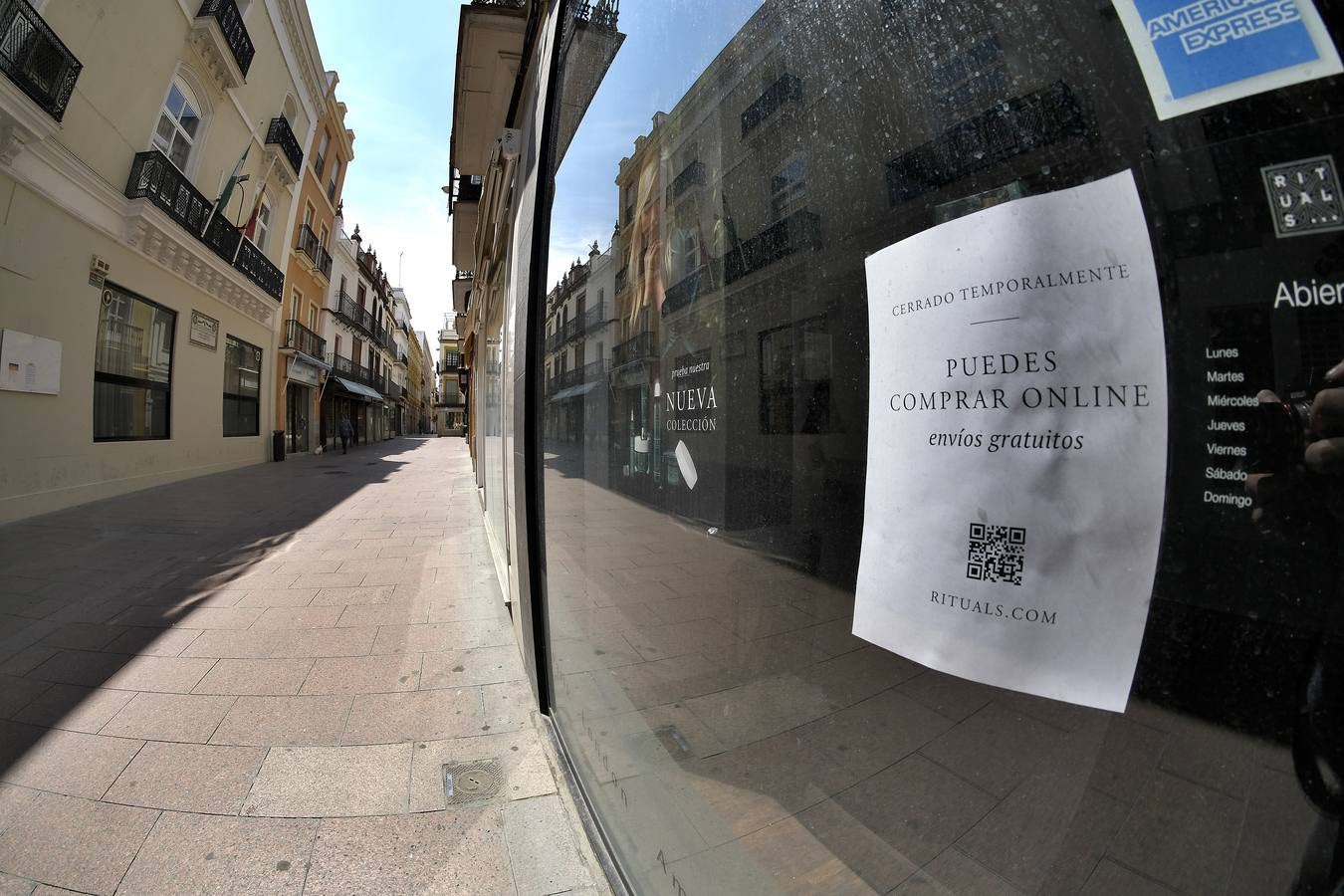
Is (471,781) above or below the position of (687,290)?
below

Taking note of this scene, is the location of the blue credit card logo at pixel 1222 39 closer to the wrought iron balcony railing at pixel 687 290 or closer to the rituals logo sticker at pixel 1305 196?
the rituals logo sticker at pixel 1305 196

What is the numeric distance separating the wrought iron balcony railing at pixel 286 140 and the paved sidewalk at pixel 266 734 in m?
13.5

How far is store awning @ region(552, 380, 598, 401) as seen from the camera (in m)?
2.19

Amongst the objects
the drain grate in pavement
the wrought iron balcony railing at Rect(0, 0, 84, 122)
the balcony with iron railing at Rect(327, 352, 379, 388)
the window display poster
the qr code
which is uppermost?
the wrought iron balcony railing at Rect(0, 0, 84, 122)

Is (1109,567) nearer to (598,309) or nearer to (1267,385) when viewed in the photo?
(1267,385)

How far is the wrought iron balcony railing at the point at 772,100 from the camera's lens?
3.21ft

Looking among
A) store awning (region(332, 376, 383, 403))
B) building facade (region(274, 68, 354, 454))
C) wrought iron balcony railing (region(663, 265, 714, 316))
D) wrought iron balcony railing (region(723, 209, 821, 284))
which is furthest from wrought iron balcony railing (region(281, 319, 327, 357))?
wrought iron balcony railing (region(723, 209, 821, 284))

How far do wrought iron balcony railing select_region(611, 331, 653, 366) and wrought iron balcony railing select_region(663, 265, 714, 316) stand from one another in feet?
0.46

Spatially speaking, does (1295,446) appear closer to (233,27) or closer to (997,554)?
(997,554)

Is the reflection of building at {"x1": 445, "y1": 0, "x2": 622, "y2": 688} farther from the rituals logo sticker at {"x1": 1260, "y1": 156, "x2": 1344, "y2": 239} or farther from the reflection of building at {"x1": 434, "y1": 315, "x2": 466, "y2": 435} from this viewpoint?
the reflection of building at {"x1": 434, "y1": 315, "x2": 466, "y2": 435}

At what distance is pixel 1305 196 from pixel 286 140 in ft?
65.8

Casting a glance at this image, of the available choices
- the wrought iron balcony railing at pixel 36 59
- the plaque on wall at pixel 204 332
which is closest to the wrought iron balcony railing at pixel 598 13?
the wrought iron balcony railing at pixel 36 59

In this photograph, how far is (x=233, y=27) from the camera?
35.8 ft

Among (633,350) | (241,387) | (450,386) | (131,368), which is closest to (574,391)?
(633,350)
